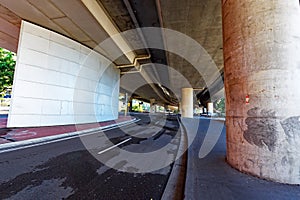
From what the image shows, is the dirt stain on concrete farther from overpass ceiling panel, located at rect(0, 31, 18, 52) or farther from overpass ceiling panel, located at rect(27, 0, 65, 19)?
overpass ceiling panel, located at rect(0, 31, 18, 52)

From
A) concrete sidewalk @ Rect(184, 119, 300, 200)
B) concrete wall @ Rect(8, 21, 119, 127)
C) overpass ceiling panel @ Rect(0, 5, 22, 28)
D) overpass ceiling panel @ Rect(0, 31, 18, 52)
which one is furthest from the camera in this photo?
overpass ceiling panel @ Rect(0, 31, 18, 52)

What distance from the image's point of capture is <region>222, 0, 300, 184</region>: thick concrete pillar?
3.06 metres

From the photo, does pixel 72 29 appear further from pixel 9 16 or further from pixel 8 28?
pixel 8 28

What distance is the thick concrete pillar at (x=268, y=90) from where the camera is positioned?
10.0ft

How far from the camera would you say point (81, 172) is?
3.81 metres

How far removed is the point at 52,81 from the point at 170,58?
32.4 feet

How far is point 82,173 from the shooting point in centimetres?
375

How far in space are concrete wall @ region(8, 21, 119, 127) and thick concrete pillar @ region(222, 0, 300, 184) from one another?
11.0 m

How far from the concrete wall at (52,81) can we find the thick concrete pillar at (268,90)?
11045 mm

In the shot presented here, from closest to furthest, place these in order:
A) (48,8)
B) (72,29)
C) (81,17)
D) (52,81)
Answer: (48,8) → (81,17) → (72,29) → (52,81)

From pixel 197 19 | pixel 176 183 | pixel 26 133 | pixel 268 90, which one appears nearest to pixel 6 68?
pixel 26 133

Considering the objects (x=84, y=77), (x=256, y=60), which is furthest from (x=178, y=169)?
(x=84, y=77)

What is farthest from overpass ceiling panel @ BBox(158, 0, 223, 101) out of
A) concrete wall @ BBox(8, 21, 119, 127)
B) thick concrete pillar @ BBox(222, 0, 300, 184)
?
concrete wall @ BBox(8, 21, 119, 127)

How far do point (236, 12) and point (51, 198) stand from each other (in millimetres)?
5348
